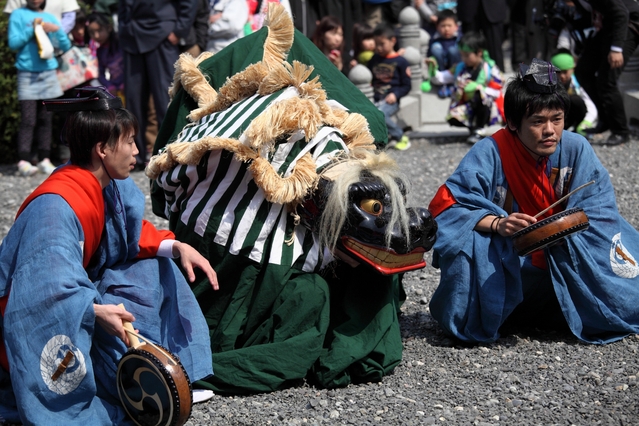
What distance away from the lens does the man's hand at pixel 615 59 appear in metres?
7.63

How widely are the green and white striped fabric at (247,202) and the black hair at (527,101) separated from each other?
803 millimetres

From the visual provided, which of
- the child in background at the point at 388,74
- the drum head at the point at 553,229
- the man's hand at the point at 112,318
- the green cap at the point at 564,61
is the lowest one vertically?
the child in background at the point at 388,74

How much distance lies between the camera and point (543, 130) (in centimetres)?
380

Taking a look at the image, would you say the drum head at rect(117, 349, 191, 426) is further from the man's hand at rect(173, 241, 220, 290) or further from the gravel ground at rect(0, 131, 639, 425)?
the man's hand at rect(173, 241, 220, 290)

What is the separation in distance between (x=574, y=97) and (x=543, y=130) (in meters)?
4.36

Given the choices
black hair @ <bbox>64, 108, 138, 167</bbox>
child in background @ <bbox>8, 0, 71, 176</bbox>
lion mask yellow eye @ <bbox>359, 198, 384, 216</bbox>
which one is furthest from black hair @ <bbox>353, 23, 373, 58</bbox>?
black hair @ <bbox>64, 108, 138, 167</bbox>

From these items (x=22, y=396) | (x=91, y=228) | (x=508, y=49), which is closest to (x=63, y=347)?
(x=22, y=396)

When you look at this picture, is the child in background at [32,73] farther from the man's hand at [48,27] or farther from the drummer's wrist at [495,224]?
the drummer's wrist at [495,224]

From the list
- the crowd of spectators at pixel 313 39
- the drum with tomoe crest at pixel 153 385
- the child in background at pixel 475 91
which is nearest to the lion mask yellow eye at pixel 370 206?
the drum with tomoe crest at pixel 153 385

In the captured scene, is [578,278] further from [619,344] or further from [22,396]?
[22,396]

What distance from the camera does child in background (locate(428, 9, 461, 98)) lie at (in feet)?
32.5

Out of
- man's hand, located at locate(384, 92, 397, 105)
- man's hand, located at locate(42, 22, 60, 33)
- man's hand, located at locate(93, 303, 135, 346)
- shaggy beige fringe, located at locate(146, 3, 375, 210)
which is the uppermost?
shaggy beige fringe, located at locate(146, 3, 375, 210)

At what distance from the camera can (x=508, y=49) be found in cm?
1255

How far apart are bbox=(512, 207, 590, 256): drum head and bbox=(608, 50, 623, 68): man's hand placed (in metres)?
4.44
